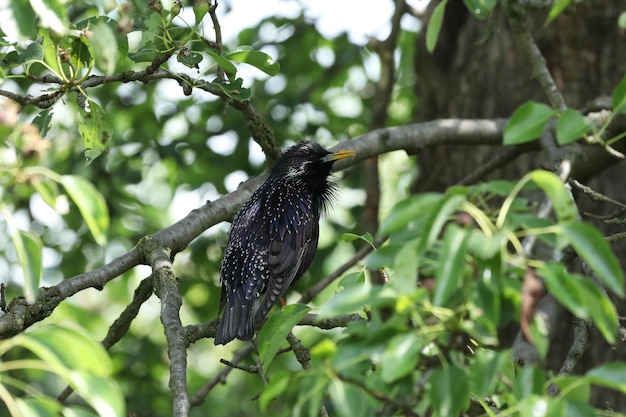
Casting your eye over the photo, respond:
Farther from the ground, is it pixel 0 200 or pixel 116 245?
pixel 116 245

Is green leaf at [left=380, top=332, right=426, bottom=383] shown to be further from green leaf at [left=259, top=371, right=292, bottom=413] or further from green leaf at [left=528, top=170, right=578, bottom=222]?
green leaf at [left=528, top=170, right=578, bottom=222]

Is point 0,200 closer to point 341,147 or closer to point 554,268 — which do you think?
point 554,268

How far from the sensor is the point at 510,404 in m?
2.11

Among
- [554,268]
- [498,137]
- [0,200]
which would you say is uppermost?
[498,137]

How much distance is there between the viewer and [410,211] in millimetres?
1915

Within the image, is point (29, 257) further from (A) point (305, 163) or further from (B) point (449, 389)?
(A) point (305, 163)

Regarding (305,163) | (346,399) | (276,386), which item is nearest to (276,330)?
(276,386)

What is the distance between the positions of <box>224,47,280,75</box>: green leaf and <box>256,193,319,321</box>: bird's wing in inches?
72.4

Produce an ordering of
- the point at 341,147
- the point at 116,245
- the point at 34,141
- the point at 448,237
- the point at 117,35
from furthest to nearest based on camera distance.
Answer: the point at 116,245 → the point at 341,147 → the point at 117,35 → the point at 34,141 → the point at 448,237

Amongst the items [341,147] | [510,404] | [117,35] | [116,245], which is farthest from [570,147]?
[116,245]

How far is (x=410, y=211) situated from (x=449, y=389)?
40cm

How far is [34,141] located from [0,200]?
0.15m

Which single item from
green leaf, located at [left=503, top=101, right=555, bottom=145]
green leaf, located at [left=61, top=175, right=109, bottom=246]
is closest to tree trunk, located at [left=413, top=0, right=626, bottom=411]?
green leaf, located at [left=503, top=101, right=555, bottom=145]

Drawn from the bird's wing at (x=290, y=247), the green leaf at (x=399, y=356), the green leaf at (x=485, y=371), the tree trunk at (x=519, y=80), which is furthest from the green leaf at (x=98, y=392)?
the tree trunk at (x=519, y=80)
